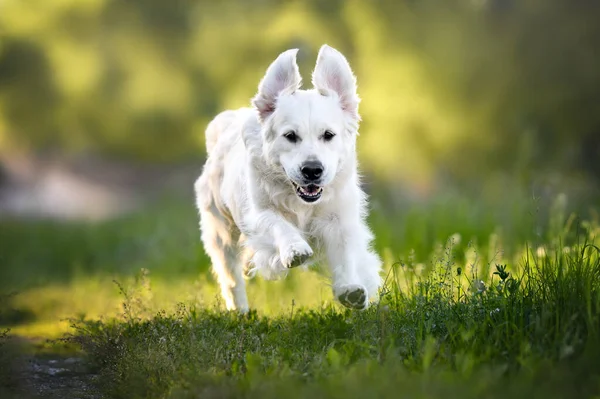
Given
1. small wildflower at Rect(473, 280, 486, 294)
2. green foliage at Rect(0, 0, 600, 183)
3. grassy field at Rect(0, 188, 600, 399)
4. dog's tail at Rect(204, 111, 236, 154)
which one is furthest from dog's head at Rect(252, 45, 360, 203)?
green foliage at Rect(0, 0, 600, 183)

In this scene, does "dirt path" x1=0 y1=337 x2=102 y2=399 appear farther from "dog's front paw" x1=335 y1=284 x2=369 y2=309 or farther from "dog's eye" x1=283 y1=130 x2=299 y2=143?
"dog's eye" x1=283 y1=130 x2=299 y2=143

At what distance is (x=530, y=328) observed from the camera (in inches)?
159

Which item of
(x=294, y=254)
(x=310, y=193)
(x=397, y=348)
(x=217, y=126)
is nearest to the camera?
(x=397, y=348)

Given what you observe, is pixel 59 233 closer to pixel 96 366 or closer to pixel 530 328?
pixel 96 366

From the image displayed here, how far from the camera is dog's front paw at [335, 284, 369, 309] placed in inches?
190

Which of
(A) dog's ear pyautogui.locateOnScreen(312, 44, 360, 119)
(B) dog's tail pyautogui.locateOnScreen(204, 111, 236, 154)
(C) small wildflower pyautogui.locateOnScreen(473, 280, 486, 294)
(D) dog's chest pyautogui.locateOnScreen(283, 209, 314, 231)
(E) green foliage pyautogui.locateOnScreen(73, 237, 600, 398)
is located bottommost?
(E) green foliage pyautogui.locateOnScreen(73, 237, 600, 398)

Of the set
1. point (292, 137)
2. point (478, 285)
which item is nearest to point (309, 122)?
point (292, 137)

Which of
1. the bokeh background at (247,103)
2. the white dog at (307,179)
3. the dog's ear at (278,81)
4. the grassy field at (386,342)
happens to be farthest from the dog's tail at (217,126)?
the bokeh background at (247,103)

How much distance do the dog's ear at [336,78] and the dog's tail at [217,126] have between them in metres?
1.55

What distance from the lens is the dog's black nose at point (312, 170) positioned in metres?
4.98

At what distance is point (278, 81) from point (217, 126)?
160cm

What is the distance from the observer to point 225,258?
6781 millimetres

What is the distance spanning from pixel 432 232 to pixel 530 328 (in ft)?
18.3

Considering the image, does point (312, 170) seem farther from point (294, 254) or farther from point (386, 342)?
point (386, 342)
